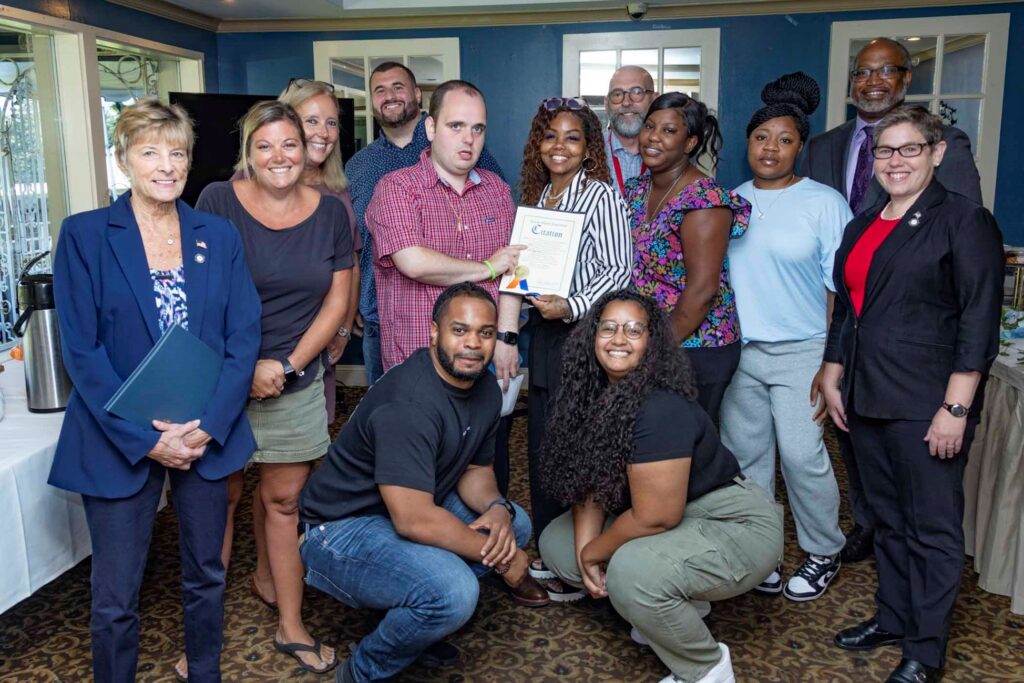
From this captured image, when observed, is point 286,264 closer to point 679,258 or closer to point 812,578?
point 679,258

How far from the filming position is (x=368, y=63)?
5.78 metres

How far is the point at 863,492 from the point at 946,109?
12.2ft

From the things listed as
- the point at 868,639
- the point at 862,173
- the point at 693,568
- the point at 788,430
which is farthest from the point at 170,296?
the point at 862,173

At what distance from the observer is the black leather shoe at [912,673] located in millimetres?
2398

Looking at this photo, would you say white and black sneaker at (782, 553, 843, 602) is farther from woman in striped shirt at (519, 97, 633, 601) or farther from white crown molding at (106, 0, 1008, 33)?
white crown molding at (106, 0, 1008, 33)

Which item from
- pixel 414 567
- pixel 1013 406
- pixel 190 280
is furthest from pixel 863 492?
pixel 190 280

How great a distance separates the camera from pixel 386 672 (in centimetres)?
222

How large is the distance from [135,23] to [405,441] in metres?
3.93

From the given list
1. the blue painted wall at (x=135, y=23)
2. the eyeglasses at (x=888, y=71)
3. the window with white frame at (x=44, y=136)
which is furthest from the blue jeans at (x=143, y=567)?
the blue painted wall at (x=135, y=23)

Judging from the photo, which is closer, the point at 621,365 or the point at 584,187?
the point at 621,365

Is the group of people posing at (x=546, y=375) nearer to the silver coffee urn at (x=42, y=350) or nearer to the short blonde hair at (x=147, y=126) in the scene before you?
the short blonde hair at (x=147, y=126)

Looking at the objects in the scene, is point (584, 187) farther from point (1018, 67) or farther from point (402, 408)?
point (1018, 67)

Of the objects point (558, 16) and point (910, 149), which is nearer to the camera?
point (910, 149)

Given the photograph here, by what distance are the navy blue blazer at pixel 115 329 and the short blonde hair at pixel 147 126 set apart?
0.15 meters
